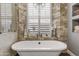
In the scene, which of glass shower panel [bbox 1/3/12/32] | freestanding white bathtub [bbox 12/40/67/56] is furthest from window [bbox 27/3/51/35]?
glass shower panel [bbox 1/3/12/32]

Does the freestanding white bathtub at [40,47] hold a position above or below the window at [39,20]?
below

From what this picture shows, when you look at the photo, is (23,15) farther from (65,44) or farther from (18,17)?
(65,44)

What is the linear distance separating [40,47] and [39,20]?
1.14 feet

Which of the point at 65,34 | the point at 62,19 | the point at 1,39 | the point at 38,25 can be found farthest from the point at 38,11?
the point at 1,39

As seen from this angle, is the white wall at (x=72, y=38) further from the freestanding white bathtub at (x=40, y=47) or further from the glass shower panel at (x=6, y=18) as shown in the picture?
the glass shower panel at (x=6, y=18)

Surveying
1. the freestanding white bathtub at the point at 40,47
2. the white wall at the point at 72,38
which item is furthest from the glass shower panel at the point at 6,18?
the white wall at the point at 72,38

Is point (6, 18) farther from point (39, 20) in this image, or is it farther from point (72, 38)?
point (72, 38)

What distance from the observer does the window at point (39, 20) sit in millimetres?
1417

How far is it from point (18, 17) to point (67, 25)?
0.63m

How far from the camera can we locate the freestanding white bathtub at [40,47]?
4.43 feet

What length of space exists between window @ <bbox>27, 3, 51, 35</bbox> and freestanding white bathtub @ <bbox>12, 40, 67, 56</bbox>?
15 centimetres

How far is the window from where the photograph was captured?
1.42m

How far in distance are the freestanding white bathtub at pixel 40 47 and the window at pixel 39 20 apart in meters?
0.15

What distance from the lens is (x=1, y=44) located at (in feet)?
4.37
